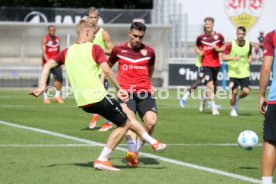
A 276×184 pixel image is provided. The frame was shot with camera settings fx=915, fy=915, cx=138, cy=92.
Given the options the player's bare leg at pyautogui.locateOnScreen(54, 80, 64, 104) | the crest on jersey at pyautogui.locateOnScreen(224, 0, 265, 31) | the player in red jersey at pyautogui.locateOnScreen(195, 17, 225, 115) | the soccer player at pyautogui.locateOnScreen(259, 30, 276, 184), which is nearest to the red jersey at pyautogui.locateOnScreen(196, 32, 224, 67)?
the player in red jersey at pyautogui.locateOnScreen(195, 17, 225, 115)

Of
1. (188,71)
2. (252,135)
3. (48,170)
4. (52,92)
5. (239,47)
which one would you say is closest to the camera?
(48,170)

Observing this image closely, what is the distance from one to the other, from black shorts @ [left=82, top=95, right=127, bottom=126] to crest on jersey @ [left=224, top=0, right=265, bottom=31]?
122 feet

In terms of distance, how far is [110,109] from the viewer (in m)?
11.6

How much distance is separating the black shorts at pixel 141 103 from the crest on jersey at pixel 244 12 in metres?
36.0

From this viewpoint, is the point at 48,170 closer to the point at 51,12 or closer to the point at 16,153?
the point at 16,153

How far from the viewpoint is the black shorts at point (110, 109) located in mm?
11609

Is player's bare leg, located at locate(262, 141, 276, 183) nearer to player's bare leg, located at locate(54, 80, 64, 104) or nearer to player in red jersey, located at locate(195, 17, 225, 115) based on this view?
player in red jersey, located at locate(195, 17, 225, 115)

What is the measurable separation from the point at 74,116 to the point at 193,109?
4452 millimetres

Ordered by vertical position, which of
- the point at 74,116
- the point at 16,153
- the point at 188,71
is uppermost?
the point at 16,153

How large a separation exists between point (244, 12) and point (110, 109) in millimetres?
37684

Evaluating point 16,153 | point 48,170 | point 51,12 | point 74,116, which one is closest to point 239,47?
point 74,116

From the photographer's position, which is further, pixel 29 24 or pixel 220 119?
pixel 29 24

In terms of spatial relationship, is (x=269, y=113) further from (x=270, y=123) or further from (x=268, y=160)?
(x=268, y=160)

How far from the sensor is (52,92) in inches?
1177
